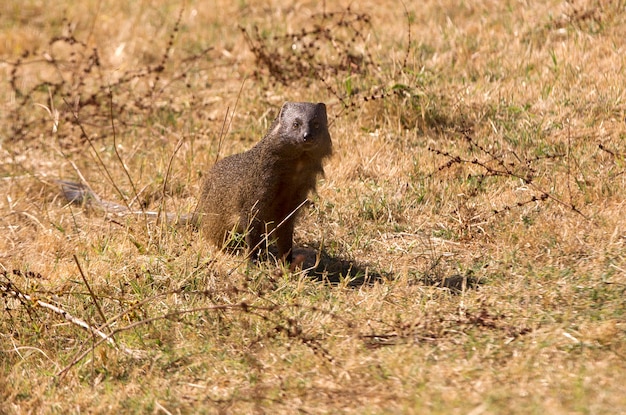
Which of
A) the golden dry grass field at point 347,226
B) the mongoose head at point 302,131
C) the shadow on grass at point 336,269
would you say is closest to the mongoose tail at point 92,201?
the golden dry grass field at point 347,226

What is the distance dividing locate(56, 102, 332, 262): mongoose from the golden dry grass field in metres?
0.19

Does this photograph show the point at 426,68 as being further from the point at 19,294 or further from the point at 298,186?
Answer: the point at 19,294

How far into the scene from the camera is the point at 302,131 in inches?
178

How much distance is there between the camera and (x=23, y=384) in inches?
144

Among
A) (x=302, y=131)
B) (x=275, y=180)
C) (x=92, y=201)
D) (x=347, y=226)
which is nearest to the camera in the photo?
(x=302, y=131)

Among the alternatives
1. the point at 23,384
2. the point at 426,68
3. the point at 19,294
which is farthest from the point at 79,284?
the point at 426,68

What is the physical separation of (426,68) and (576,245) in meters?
2.60

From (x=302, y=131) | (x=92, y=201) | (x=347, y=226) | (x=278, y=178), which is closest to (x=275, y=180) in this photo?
(x=278, y=178)

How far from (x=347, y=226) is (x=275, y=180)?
28.0 inches

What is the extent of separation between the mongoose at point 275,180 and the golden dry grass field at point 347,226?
0.61ft

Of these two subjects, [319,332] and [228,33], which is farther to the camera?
[228,33]

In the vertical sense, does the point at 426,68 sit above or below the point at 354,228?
above

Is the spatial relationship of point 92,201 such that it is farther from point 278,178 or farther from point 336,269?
point 336,269

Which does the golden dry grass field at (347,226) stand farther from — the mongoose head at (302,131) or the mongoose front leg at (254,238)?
the mongoose head at (302,131)
